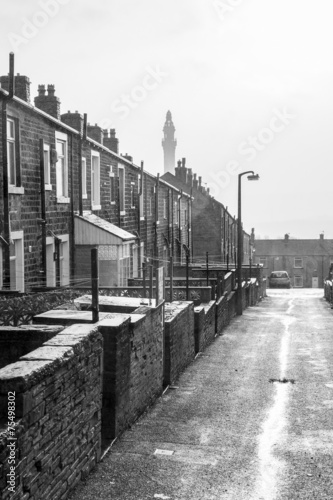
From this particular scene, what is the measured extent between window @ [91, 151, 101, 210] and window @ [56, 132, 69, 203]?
9.76ft

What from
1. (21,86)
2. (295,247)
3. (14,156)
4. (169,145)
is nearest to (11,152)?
(14,156)

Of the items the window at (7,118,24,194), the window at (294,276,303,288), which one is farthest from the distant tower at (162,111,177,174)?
the window at (7,118,24,194)

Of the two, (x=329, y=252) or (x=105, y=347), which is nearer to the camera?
(x=105, y=347)

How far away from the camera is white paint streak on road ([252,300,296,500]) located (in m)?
7.27

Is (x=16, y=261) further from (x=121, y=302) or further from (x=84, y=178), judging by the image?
(x=84, y=178)

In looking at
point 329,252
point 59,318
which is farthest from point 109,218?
point 329,252

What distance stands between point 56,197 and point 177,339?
7593mm

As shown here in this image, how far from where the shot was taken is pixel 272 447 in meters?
8.81

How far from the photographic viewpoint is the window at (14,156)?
16312 millimetres

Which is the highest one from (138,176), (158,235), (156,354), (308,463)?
(138,176)

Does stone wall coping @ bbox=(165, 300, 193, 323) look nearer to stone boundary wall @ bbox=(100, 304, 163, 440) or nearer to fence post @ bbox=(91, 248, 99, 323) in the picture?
stone boundary wall @ bbox=(100, 304, 163, 440)

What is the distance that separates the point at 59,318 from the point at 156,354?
2.59m

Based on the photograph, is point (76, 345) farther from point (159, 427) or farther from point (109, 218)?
point (109, 218)

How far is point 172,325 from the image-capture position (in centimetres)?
1262
